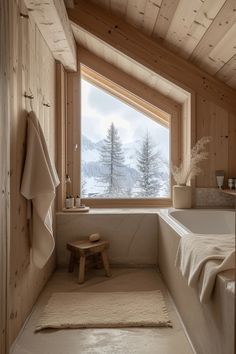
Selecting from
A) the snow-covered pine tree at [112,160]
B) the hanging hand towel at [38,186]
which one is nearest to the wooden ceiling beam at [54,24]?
the hanging hand towel at [38,186]

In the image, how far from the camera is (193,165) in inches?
136

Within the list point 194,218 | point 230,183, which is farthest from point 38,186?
point 230,183

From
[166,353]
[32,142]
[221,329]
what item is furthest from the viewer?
[32,142]

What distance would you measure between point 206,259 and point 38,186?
3.95 feet

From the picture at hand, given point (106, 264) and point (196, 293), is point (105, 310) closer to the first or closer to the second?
point (106, 264)

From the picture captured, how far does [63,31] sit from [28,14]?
1.39ft

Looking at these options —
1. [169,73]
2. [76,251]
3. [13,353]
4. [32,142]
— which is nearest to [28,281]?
[13,353]

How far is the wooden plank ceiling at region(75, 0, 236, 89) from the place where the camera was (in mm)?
2514

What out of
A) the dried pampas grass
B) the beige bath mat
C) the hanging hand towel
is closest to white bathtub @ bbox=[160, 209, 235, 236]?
the dried pampas grass

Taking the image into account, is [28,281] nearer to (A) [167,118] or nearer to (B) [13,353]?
(B) [13,353]

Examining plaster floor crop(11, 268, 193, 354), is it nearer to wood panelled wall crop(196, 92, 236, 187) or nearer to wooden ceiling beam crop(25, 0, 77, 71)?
wood panelled wall crop(196, 92, 236, 187)

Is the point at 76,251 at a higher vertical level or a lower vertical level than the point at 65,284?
higher

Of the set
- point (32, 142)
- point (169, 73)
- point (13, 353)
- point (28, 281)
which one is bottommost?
point (13, 353)

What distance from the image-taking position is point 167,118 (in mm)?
3934
